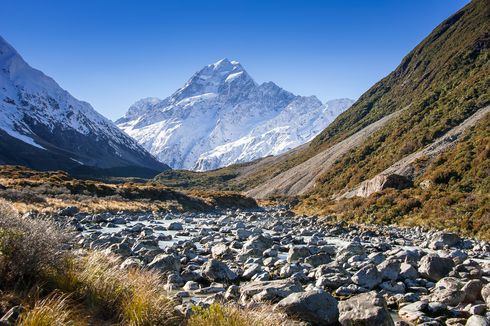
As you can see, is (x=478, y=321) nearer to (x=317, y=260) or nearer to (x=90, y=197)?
(x=317, y=260)

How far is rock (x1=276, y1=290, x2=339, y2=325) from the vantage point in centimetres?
720

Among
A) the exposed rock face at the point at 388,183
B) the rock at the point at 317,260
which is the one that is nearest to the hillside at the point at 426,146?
the exposed rock face at the point at 388,183

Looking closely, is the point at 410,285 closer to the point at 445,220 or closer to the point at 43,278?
the point at 43,278

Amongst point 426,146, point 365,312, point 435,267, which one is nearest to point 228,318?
point 365,312

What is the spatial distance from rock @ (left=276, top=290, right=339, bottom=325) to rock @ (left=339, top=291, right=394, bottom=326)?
21 centimetres

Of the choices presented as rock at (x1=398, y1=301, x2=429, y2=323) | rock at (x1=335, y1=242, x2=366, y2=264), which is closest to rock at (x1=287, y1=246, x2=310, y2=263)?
rock at (x1=335, y1=242, x2=366, y2=264)

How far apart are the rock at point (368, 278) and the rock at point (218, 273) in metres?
3.45

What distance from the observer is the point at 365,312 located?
7.02 metres

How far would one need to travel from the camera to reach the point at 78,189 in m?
47.0

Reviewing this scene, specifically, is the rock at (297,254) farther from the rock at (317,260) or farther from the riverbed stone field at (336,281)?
the rock at (317,260)

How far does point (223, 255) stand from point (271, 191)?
80853mm

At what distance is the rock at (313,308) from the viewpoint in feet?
23.6

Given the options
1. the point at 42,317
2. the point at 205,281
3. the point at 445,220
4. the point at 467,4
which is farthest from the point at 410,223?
the point at 467,4

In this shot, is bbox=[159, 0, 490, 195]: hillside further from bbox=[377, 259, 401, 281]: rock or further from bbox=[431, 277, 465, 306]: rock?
bbox=[431, 277, 465, 306]: rock
